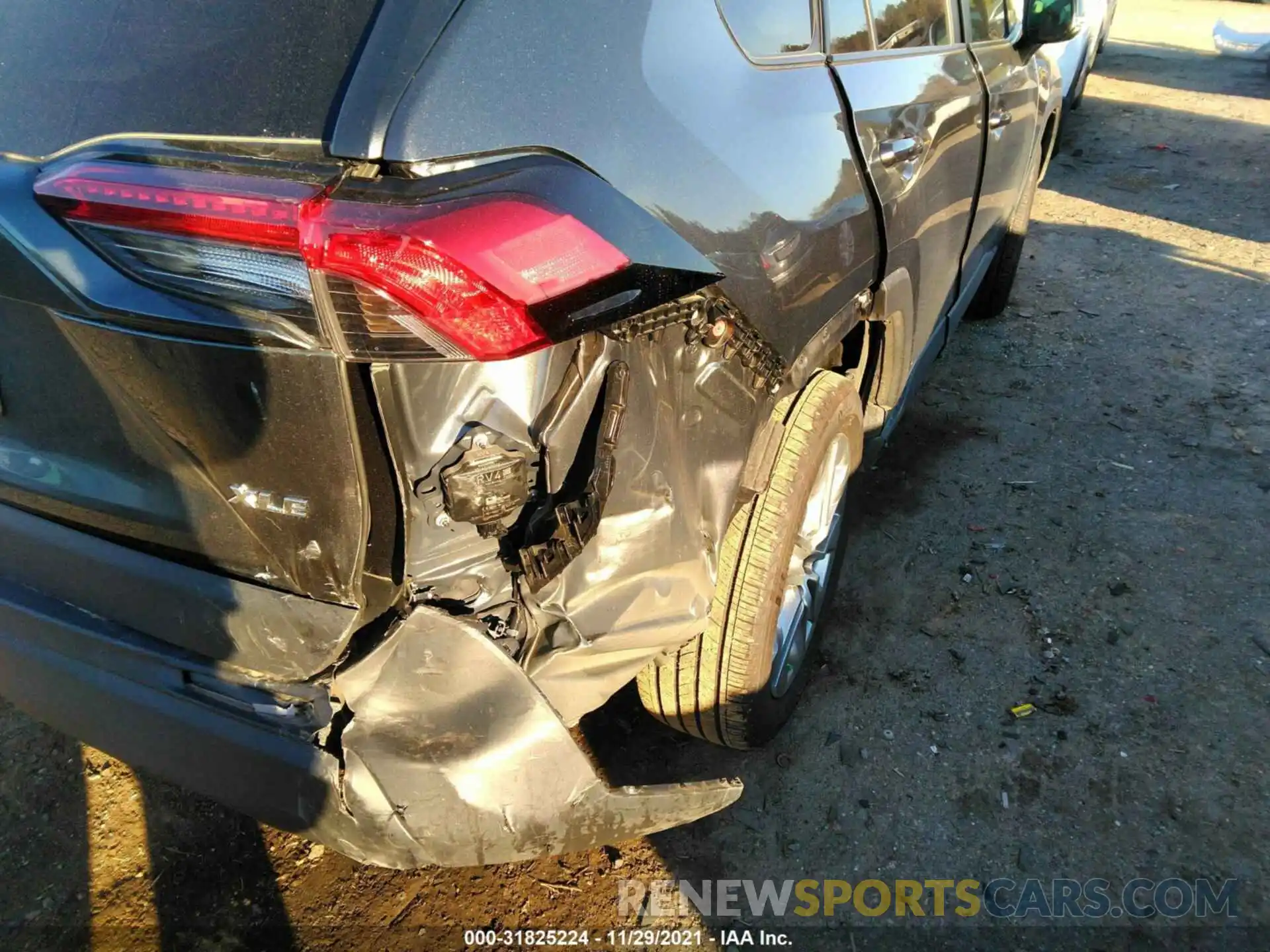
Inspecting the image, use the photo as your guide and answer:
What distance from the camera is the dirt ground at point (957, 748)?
209cm

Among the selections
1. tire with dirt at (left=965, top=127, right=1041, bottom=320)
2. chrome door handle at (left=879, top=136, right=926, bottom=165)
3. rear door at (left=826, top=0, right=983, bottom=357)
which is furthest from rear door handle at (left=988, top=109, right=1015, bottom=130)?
tire with dirt at (left=965, top=127, right=1041, bottom=320)

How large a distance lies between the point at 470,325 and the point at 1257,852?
7.57ft

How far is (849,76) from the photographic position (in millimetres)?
2025

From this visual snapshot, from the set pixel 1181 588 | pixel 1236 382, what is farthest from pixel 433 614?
pixel 1236 382

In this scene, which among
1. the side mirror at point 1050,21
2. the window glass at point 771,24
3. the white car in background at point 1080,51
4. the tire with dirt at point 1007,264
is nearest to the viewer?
the window glass at point 771,24

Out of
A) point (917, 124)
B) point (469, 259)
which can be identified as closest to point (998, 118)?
point (917, 124)

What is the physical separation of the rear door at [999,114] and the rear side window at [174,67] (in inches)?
97.2

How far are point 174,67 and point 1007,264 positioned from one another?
430cm

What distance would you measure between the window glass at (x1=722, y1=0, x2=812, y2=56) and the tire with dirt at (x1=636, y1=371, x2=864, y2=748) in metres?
0.77

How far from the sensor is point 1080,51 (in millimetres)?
6922

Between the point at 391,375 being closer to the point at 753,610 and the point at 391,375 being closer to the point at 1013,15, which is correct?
the point at 753,610

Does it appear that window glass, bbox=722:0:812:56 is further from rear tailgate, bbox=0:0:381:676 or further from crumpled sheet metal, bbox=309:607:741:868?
crumpled sheet metal, bbox=309:607:741:868

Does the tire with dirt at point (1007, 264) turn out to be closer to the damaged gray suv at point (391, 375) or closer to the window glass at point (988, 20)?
the window glass at point (988, 20)

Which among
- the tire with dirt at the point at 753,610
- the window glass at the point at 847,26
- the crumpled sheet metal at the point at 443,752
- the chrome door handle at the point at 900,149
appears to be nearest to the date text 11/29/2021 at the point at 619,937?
the tire with dirt at the point at 753,610
